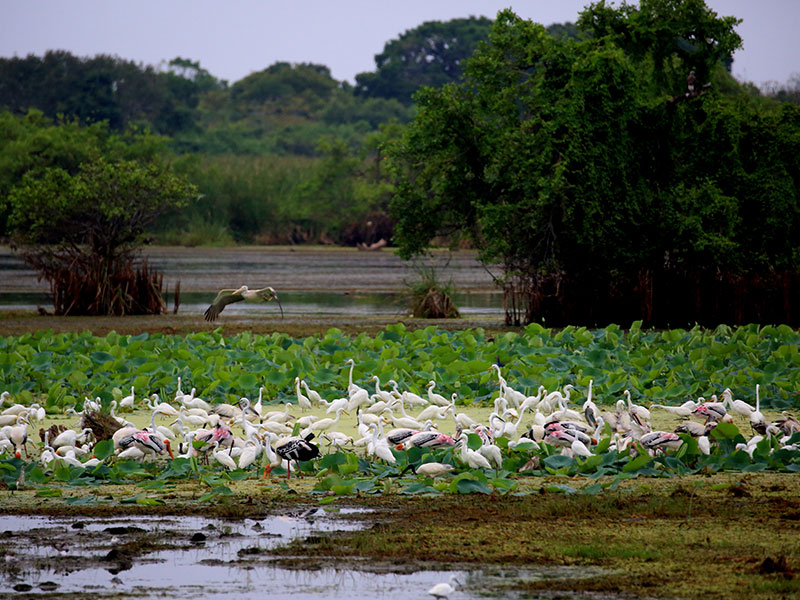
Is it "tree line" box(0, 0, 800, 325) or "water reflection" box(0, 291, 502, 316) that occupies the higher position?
"tree line" box(0, 0, 800, 325)

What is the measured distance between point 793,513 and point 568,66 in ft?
51.3

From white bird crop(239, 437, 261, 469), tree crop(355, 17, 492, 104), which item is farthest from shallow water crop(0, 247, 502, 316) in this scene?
tree crop(355, 17, 492, 104)

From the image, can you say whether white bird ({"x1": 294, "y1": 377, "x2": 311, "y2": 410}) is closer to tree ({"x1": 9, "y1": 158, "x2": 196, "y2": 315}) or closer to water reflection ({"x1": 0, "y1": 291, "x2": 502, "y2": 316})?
tree ({"x1": 9, "y1": 158, "x2": 196, "y2": 315})

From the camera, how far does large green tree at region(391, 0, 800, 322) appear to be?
20859mm

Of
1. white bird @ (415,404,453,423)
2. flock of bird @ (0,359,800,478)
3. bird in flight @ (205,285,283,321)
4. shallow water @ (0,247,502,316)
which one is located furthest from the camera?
shallow water @ (0,247,502,316)

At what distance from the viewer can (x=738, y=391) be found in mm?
11375

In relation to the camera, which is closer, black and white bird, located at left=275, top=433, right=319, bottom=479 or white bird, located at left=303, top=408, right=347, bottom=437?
black and white bird, located at left=275, top=433, right=319, bottom=479

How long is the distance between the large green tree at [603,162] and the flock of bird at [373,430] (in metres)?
9.98

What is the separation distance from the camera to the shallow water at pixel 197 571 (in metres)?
5.44

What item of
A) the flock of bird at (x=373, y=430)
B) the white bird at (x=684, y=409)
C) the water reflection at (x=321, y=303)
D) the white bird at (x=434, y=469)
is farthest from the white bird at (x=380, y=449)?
the water reflection at (x=321, y=303)

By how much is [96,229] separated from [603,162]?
37.8ft

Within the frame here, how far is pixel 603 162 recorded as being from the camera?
2098 cm

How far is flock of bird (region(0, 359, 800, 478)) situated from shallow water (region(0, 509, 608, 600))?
1.63 m

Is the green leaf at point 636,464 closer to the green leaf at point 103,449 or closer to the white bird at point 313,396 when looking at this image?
the green leaf at point 103,449
